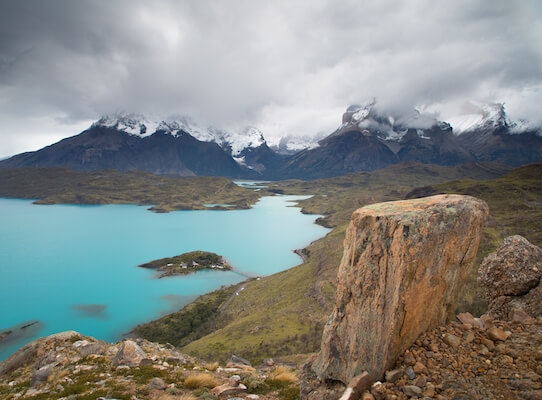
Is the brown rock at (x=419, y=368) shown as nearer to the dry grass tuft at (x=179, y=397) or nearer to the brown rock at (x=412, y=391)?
the brown rock at (x=412, y=391)

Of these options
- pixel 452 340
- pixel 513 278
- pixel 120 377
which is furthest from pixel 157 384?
pixel 513 278

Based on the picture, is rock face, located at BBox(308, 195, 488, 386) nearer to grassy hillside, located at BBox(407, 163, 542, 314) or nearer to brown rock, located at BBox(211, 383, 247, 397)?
brown rock, located at BBox(211, 383, 247, 397)

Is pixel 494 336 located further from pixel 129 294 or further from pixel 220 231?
pixel 220 231

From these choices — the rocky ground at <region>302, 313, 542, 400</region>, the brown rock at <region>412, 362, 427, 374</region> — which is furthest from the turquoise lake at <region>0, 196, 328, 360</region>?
the brown rock at <region>412, 362, 427, 374</region>

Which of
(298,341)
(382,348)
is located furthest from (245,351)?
(382,348)

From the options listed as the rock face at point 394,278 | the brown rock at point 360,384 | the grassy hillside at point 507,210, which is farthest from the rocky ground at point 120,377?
the grassy hillside at point 507,210

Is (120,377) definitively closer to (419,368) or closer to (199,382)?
(199,382)
